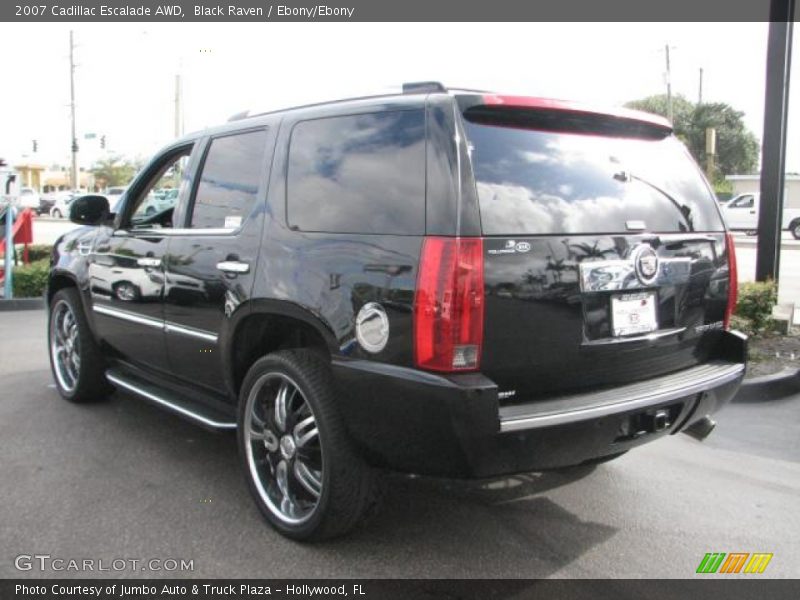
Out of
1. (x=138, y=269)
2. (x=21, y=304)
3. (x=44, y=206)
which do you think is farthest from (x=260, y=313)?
(x=44, y=206)

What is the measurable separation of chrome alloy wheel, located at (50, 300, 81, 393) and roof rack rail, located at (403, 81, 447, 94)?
3.37m

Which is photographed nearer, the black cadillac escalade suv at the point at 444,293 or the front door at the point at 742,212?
the black cadillac escalade suv at the point at 444,293

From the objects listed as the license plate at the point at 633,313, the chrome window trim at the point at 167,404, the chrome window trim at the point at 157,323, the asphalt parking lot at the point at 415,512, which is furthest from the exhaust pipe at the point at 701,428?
the chrome window trim at the point at 157,323

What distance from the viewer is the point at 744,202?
28.1 meters

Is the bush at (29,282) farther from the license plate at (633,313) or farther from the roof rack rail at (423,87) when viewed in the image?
the license plate at (633,313)

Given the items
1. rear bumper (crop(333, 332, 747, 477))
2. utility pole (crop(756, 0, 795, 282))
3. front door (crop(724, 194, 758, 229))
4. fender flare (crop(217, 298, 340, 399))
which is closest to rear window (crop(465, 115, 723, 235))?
rear bumper (crop(333, 332, 747, 477))

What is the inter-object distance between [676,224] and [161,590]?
2700 mm

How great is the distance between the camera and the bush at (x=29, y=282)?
10344 mm

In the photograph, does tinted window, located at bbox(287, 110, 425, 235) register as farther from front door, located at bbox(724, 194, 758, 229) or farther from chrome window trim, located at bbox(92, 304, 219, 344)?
front door, located at bbox(724, 194, 758, 229)

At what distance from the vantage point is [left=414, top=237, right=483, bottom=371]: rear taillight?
8.58 feet

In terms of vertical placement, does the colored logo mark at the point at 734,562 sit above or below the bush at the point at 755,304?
below

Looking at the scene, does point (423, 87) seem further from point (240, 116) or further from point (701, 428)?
point (701, 428)

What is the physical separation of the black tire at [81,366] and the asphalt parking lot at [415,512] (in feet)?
1.17

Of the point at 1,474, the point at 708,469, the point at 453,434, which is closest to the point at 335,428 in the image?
the point at 453,434
